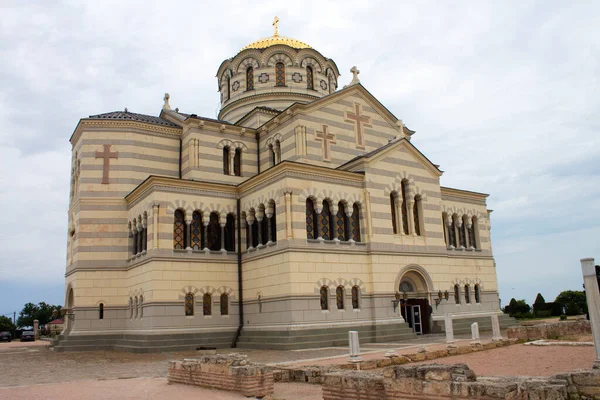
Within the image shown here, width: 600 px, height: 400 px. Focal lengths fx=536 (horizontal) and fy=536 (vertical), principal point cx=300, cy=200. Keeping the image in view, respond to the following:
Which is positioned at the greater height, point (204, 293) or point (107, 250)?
point (107, 250)

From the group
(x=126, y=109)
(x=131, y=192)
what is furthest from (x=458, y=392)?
(x=126, y=109)

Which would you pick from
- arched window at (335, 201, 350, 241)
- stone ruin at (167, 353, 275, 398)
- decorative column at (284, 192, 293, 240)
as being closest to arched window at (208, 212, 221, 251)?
decorative column at (284, 192, 293, 240)

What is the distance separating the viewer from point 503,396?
321 inches

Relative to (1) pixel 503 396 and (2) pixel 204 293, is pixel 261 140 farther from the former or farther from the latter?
(1) pixel 503 396

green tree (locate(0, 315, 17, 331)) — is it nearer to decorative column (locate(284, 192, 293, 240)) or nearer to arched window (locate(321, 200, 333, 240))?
arched window (locate(321, 200, 333, 240))

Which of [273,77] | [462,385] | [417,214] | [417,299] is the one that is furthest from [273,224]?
[462,385]

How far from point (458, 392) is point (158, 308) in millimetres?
20194

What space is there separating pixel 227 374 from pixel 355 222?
16.4 metres

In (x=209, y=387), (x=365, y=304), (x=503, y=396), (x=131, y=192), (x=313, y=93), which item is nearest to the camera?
(x=503, y=396)

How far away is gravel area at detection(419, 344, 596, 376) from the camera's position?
1331cm

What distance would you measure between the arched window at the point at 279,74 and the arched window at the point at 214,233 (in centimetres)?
1319

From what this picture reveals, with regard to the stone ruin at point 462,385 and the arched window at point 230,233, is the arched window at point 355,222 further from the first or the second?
the stone ruin at point 462,385

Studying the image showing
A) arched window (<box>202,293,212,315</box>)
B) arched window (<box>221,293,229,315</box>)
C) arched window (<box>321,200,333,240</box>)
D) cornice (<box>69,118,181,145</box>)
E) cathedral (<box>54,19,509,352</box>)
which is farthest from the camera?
cornice (<box>69,118,181,145</box>)

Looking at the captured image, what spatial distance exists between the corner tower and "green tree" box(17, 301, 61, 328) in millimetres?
82679
